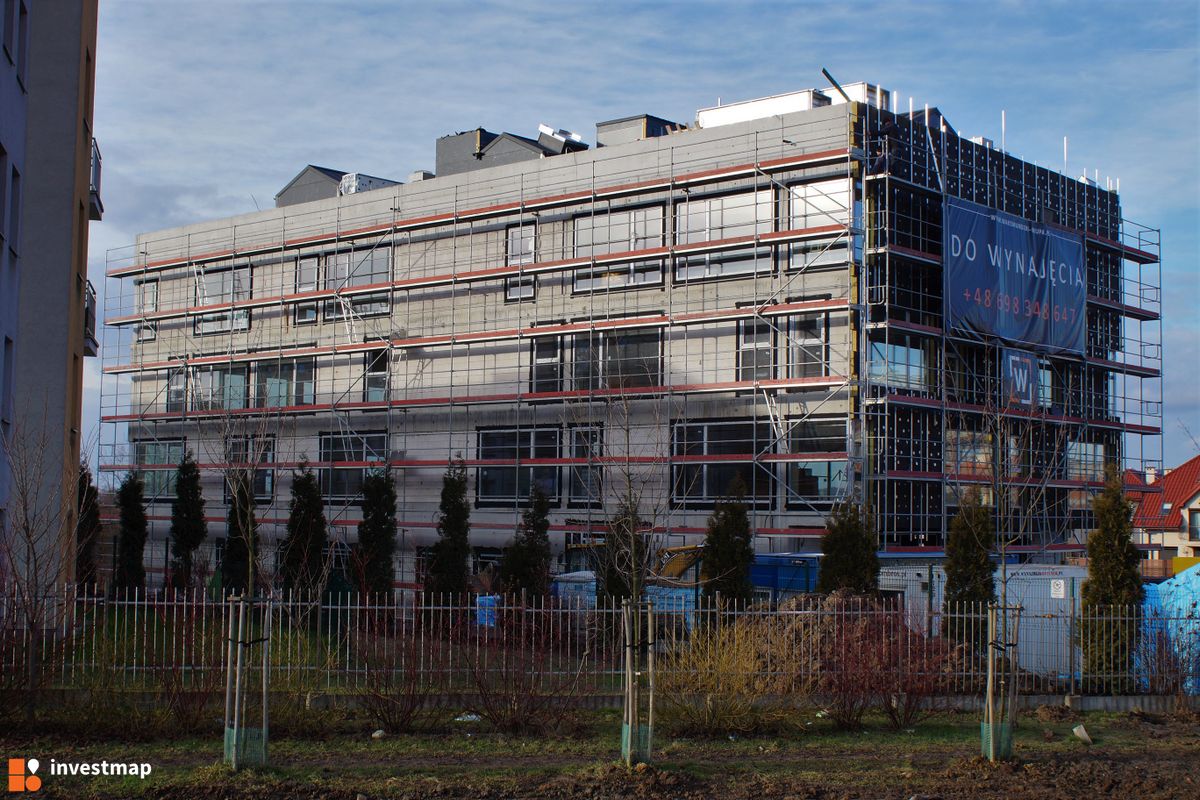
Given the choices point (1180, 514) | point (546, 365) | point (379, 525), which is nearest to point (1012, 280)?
point (546, 365)

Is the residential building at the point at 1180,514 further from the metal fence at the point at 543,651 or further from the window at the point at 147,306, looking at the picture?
the window at the point at 147,306

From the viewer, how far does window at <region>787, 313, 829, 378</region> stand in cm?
3105

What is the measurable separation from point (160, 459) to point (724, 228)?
25064mm

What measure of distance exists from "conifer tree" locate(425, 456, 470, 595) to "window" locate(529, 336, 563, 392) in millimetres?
5216

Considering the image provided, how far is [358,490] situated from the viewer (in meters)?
40.9

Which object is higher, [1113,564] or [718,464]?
[718,464]

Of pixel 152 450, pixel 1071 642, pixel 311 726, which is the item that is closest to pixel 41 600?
pixel 311 726

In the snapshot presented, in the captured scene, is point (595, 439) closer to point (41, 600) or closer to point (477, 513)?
point (477, 513)

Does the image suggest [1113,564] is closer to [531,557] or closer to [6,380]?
[531,557]

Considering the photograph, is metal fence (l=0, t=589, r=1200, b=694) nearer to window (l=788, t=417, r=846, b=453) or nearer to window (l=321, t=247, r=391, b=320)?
window (l=788, t=417, r=846, b=453)

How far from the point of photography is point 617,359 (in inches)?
1330

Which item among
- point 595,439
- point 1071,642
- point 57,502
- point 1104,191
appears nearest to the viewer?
point 1071,642

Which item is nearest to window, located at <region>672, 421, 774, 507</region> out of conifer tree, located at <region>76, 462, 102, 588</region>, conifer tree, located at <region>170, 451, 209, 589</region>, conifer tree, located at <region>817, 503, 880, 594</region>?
conifer tree, located at <region>817, 503, 880, 594</region>

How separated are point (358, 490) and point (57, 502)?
58.6ft
